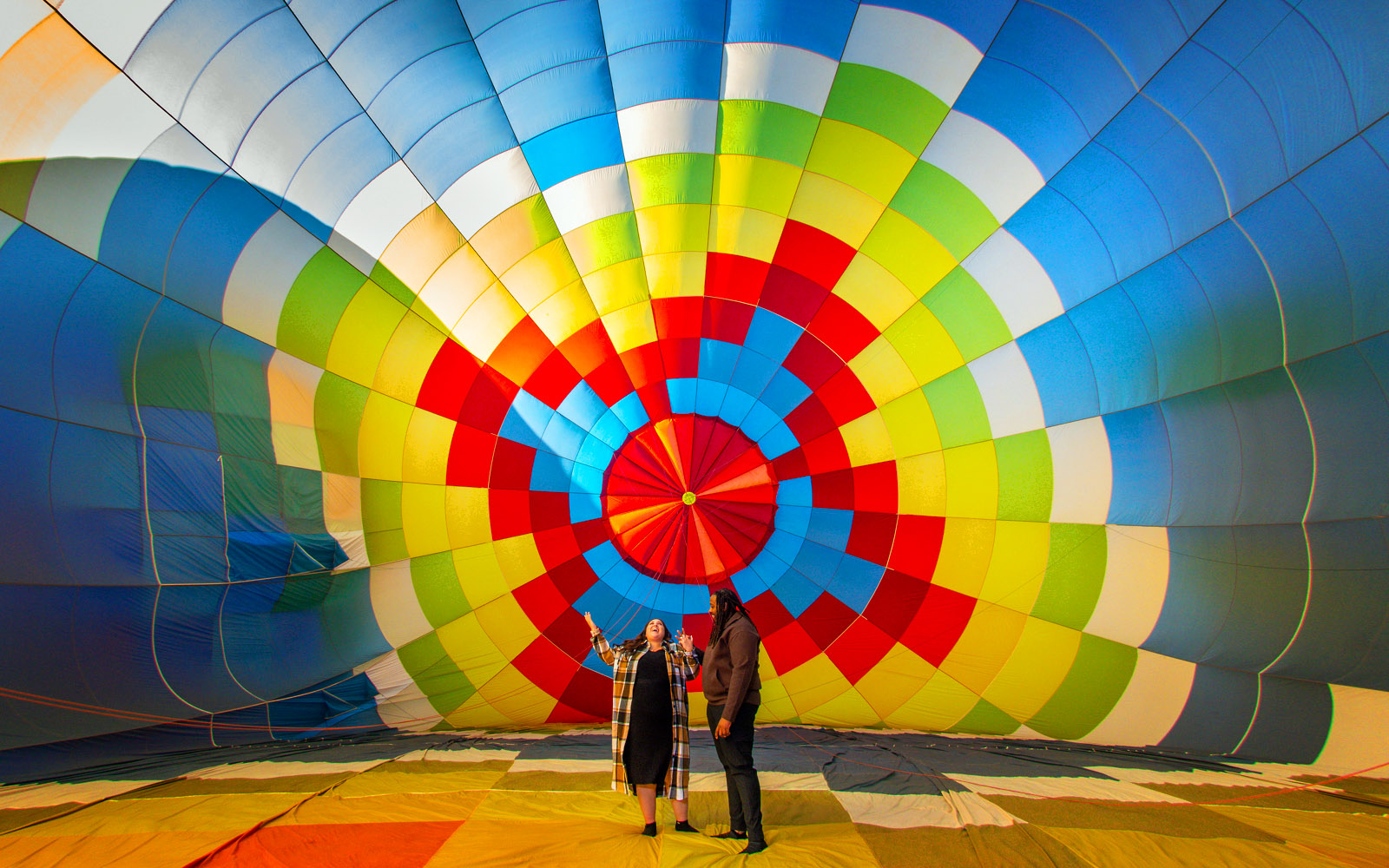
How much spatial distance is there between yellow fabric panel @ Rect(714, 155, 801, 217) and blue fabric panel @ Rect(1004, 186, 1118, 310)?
125 cm

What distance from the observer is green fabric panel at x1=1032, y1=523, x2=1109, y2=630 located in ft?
13.9

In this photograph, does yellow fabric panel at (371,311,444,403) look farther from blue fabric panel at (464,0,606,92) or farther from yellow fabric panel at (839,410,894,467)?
yellow fabric panel at (839,410,894,467)

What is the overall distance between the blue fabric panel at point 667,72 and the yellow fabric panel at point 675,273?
0.89 meters

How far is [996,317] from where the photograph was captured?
4.19 metres

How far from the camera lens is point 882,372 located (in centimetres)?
450

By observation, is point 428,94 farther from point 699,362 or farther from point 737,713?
point 737,713

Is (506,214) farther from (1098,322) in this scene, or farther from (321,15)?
(1098,322)

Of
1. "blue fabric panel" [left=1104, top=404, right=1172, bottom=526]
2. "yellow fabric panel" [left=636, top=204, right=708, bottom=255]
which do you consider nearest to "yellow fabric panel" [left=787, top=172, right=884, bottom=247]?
"yellow fabric panel" [left=636, top=204, right=708, bottom=255]

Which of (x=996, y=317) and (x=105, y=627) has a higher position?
(x=996, y=317)

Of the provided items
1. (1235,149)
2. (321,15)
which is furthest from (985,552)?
(321,15)

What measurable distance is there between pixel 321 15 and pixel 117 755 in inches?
154

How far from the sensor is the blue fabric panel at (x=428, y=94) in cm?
358

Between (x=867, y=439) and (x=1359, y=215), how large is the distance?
2.54m

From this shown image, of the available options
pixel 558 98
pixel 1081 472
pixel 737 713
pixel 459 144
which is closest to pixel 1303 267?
pixel 1081 472
